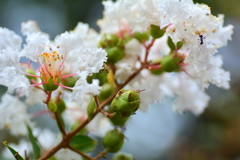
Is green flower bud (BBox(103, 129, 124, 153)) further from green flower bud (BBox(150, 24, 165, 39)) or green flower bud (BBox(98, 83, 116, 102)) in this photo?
green flower bud (BBox(150, 24, 165, 39))

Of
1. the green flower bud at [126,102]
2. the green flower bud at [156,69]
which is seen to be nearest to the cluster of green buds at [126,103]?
the green flower bud at [126,102]

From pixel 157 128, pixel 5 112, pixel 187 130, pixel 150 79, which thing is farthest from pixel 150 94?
pixel 157 128

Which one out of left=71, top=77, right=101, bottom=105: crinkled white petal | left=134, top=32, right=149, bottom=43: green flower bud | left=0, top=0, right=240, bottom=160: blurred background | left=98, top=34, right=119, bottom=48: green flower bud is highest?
left=0, top=0, right=240, bottom=160: blurred background

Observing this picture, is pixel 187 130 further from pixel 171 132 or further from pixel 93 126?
pixel 93 126

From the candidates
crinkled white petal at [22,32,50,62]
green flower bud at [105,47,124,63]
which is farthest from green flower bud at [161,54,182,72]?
crinkled white petal at [22,32,50,62]

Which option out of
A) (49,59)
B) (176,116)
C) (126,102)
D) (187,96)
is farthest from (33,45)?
(176,116)

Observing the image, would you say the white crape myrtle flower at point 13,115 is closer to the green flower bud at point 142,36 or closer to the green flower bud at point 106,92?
the green flower bud at point 106,92
